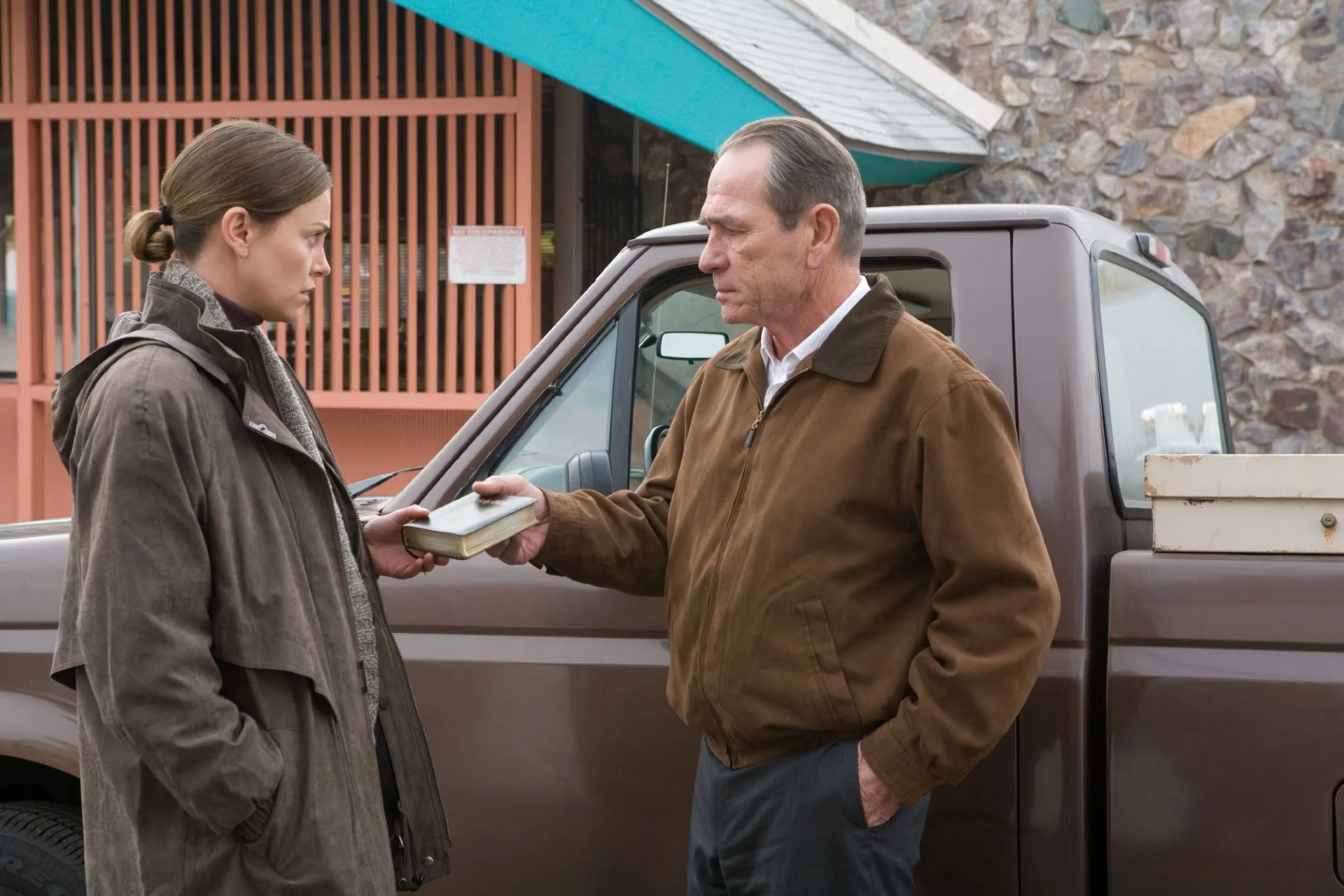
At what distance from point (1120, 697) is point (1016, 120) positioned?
18.3 feet

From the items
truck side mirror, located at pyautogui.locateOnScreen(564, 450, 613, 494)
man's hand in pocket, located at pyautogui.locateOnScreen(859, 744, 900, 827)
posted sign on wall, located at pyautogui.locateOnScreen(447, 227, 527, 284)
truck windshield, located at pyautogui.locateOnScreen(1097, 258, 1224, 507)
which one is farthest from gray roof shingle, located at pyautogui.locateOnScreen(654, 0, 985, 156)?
man's hand in pocket, located at pyautogui.locateOnScreen(859, 744, 900, 827)

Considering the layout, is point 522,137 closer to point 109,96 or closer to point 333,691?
point 109,96

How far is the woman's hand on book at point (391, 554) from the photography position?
7.79ft

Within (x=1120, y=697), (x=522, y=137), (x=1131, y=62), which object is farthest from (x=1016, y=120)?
(x=1120, y=697)

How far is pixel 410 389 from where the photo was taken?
7.43 metres

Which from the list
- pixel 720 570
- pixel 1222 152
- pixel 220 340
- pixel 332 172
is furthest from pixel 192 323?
pixel 1222 152

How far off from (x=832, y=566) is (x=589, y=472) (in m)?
0.77

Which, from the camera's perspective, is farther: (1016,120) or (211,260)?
(1016,120)

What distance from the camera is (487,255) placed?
285 inches

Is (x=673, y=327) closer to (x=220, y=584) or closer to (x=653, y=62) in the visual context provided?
(x=220, y=584)

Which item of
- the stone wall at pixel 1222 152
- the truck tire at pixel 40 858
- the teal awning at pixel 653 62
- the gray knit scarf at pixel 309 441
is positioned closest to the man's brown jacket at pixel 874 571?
the gray knit scarf at pixel 309 441

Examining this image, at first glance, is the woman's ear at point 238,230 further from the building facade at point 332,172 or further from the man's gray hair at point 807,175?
the building facade at point 332,172

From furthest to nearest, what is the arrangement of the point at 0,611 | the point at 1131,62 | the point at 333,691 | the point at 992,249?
1. the point at 1131,62
2. the point at 0,611
3. the point at 992,249
4. the point at 333,691

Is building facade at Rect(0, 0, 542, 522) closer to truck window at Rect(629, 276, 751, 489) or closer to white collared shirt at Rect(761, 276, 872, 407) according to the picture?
truck window at Rect(629, 276, 751, 489)
